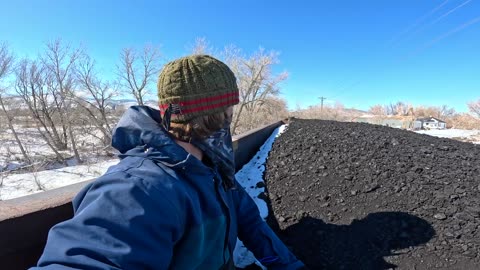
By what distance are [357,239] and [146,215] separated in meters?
2.70

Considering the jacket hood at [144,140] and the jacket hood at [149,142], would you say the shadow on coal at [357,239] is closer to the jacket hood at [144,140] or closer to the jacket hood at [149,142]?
the jacket hood at [149,142]

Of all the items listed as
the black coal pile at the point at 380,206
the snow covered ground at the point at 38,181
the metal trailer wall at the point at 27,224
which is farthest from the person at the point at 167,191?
the snow covered ground at the point at 38,181

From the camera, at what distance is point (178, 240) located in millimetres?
1090

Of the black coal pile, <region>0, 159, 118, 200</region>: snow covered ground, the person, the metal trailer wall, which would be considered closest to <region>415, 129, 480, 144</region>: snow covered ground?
the black coal pile

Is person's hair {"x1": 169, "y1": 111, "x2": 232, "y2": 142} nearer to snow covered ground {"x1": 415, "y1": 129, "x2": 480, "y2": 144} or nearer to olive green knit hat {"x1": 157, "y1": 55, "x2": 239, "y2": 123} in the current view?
olive green knit hat {"x1": 157, "y1": 55, "x2": 239, "y2": 123}

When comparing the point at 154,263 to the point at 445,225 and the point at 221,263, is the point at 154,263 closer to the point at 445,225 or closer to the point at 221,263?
the point at 221,263

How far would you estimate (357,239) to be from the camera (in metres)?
3.03

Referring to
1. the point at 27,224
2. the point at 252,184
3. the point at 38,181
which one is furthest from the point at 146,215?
the point at 38,181

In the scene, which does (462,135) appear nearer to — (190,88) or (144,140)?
(190,88)

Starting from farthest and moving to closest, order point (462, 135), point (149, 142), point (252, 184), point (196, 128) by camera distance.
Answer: point (462, 135)
point (252, 184)
point (196, 128)
point (149, 142)

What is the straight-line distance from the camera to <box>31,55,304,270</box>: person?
2.81ft

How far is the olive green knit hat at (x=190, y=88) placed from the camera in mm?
1247

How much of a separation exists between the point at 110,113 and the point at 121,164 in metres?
35.9

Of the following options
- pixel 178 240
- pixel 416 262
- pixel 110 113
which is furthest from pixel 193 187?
pixel 110 113
